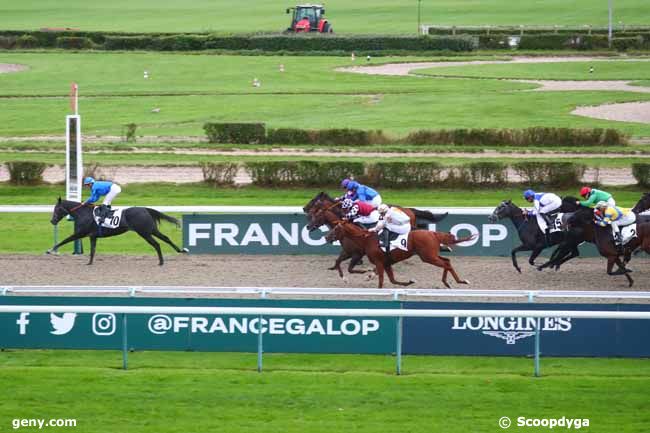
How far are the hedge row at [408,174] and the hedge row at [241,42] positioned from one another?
27.4 m

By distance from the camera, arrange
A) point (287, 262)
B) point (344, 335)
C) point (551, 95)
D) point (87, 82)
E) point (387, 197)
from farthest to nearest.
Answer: point (87, 82) < point (551, 95) < point (387, 197) < point (287, 262) < point (344, 335)

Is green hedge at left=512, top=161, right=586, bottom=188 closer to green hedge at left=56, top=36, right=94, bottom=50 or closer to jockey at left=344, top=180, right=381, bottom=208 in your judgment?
jockey at left=344, top=180, right=381, bottom=208

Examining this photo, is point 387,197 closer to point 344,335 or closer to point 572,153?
point 572,153

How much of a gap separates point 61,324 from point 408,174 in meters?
11.7

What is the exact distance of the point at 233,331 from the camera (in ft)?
36.8

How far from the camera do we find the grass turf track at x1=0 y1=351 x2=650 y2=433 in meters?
9.27

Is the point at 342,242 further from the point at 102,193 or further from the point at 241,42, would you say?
the point at 241,42

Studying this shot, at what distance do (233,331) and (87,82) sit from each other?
107 feet

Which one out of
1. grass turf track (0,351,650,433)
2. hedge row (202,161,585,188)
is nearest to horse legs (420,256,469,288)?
grass turf track (0,351,650,433)

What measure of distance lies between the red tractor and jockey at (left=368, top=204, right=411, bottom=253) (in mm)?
41933

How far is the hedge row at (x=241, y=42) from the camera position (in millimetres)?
49344

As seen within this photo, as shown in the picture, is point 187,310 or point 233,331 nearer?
point 187,310

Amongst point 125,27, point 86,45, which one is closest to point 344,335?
point 86,45

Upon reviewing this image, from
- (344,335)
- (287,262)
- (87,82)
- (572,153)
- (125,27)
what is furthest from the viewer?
(125,27)
